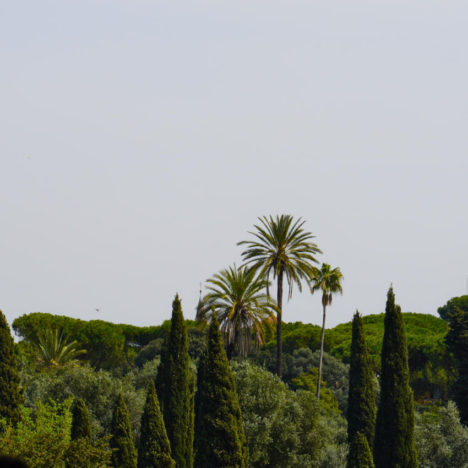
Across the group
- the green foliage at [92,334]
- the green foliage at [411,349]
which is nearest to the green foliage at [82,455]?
the green foliage at [411,349]

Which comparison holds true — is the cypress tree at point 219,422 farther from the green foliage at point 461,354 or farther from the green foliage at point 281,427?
the green foliage at point 461,354

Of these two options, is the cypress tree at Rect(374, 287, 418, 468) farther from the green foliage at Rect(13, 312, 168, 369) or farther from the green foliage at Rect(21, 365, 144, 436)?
the green foliage at Rect(13, 312, 168, 369)

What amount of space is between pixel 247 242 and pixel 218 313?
33.9 ft

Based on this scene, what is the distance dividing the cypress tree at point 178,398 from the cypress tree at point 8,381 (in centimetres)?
763

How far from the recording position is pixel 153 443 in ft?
116

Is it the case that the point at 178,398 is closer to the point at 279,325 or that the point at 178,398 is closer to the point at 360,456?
the point at 360,456

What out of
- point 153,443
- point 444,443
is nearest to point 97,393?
point 153,443

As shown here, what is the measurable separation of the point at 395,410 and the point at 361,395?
18.4ft

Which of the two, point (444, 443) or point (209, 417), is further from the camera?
point (444, 443)

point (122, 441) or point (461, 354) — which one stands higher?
point (461, 354)

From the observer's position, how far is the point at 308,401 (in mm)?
46719

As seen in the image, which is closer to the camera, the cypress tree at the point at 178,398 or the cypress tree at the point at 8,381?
the cypress tree at the point at 8,381

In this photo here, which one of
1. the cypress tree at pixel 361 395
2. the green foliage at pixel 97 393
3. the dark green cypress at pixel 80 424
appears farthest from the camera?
the green foliage at pixel 97 393

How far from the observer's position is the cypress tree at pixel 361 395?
48250 mm
